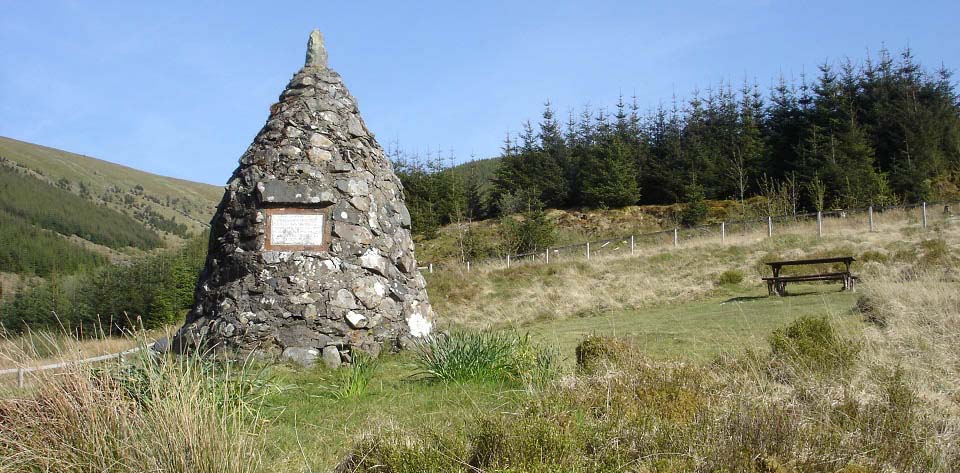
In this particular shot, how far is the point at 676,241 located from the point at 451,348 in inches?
894

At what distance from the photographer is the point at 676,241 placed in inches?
1093

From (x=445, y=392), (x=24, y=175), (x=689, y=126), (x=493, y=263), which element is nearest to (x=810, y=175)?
(x=689, y=126)

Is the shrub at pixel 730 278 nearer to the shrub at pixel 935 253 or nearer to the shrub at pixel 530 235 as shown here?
the shrub at pixel 935 253

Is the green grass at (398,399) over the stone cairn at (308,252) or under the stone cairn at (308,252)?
under

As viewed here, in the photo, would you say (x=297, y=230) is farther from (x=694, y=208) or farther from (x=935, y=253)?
(x=694, y=208)

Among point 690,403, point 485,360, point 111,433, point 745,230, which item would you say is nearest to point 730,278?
point 745,230

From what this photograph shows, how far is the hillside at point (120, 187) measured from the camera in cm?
12131

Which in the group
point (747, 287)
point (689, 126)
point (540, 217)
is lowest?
point (747, 287)

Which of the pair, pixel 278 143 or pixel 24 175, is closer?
pixel 278 143

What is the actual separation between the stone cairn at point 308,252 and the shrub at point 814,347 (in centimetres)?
471

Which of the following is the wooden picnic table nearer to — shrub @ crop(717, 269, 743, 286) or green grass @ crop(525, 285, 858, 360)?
green grass @ crop(525, 285, 858, 360)

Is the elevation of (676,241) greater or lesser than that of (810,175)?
lesser

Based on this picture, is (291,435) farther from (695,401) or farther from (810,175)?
(810,175)

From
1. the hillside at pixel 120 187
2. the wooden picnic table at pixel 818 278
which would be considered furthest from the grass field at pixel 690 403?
the hillside at pixel 120 187
